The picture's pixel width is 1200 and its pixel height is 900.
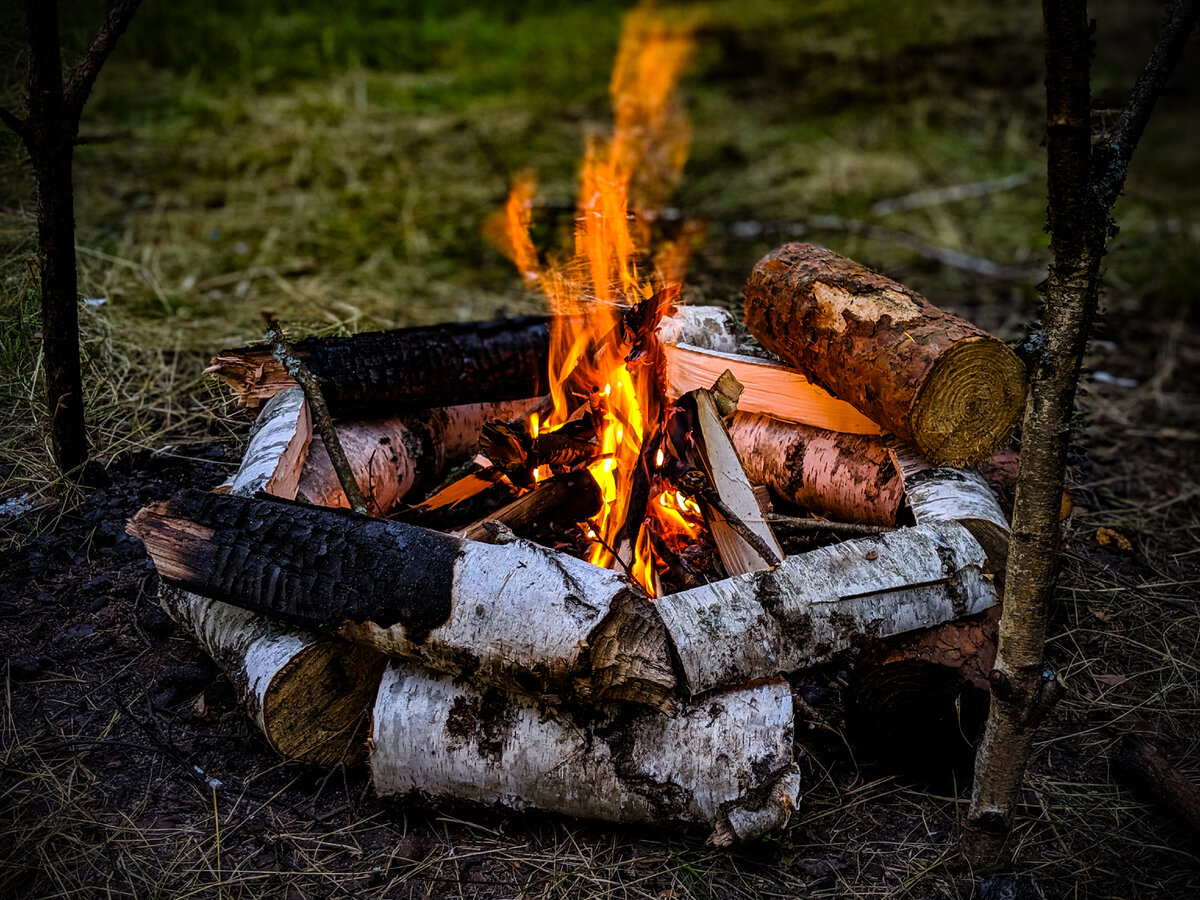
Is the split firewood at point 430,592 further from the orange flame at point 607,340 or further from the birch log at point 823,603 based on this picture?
the orange flame at point 607,340

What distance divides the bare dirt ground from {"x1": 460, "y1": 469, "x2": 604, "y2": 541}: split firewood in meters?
0.93

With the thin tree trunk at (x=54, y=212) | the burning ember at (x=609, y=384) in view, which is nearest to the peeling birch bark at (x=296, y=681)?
the burning ember at (x=609, y=384)

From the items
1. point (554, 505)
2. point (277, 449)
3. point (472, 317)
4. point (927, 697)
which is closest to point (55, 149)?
point (277, 449)

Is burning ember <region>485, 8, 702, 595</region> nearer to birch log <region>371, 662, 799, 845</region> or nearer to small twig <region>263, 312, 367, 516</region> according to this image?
small twig <region>263, 312, 367, 516</region>

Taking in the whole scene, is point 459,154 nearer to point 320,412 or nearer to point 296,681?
point 320,412

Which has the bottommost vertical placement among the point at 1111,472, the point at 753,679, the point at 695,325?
the point at 1111,472

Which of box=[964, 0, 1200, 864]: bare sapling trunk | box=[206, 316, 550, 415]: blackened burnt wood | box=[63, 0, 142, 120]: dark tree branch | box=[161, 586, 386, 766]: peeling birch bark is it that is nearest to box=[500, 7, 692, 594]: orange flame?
box=[206, 316, 550, 415]: blackened burnt wood

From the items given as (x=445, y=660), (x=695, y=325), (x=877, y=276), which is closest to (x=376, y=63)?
→ (x=695, y=325)

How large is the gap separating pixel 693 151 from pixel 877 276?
595 cm

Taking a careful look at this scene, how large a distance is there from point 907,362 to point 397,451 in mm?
1946

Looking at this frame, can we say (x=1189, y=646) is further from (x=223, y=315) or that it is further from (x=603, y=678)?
(x=223, y=315)

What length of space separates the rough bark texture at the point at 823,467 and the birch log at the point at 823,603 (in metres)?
0.52

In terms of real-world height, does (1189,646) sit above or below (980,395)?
below

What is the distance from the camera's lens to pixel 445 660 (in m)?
2.27
